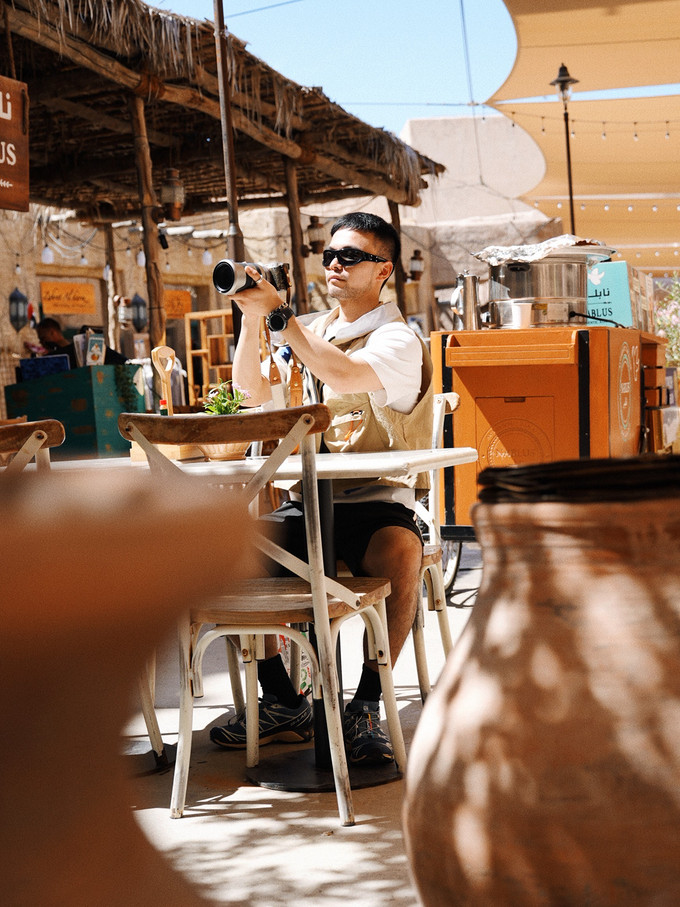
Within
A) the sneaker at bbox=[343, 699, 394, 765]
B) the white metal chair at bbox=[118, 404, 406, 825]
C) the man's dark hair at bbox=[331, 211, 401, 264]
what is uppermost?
the man's dark hair at bbox=[331, 211, 401, 264]

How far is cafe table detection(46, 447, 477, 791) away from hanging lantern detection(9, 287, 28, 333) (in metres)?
9.34

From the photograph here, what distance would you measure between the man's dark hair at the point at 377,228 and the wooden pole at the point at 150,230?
4897 millimetres

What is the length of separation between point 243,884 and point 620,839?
4.34 ft

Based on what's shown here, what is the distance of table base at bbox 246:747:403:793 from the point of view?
2.57 metres

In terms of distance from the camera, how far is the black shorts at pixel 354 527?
275 cm

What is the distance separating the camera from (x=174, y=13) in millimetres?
7098

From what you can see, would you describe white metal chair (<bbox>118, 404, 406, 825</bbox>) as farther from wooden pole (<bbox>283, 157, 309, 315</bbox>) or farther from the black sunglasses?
wooden pole (<bbox>283, 157, 309, 315</bbox>)

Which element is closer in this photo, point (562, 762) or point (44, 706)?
point (44, 706)

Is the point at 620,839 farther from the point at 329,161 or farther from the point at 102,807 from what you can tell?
the point at 329,161

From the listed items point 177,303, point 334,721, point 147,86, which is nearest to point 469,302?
point 334,721

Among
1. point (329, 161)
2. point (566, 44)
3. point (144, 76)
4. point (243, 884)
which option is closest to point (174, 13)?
point (144, 76)

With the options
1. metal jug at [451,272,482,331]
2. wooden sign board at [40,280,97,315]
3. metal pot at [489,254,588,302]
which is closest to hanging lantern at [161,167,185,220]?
wooden sign board at [40,280,97,315]

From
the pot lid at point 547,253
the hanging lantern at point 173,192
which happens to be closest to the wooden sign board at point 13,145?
the pot lid at point 547,253

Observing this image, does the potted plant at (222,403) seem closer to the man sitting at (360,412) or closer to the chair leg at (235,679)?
the man sitting at (360,412)
